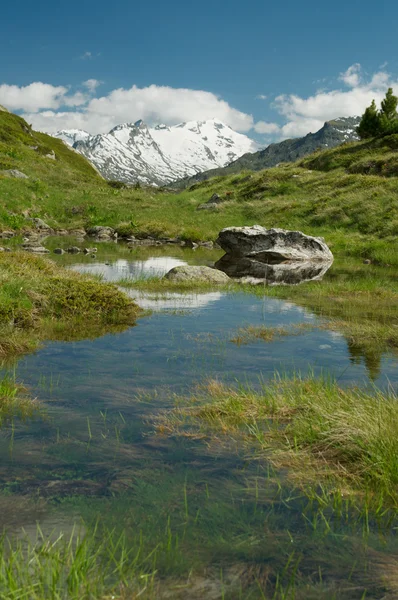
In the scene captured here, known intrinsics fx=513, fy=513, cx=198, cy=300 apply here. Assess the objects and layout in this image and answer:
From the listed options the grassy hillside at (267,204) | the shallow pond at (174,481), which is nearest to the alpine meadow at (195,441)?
the shallow pond at (174,481)

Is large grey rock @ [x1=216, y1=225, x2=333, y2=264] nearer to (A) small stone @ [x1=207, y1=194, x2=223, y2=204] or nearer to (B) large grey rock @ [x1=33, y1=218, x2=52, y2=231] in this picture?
(B) large grey rock @ [x1=33, y1=218, x2=52, y2=231]

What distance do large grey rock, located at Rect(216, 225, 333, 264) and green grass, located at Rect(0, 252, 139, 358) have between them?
61.5 ft

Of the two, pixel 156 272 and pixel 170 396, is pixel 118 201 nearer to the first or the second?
pixel 156 272

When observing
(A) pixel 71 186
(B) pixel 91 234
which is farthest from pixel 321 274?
(A) pixel 71 186

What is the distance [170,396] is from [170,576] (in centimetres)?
407

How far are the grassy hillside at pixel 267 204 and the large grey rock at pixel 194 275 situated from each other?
13.7 meters

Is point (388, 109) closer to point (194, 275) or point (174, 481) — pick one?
point (194, 275)

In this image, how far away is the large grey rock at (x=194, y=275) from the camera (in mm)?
21078

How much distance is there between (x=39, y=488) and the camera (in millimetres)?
5059

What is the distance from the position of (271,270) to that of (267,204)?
27.0 m

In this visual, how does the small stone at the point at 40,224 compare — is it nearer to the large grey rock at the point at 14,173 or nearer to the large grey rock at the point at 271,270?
the large grey rock at the point at 14,173

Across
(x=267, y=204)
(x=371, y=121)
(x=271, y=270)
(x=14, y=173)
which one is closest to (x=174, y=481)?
(x=271, y=270)

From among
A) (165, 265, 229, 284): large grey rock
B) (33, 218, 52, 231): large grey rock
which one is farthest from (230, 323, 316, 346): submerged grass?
(33, 218, 52, 231): large grey rock

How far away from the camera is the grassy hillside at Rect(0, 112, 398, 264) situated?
134 ft
